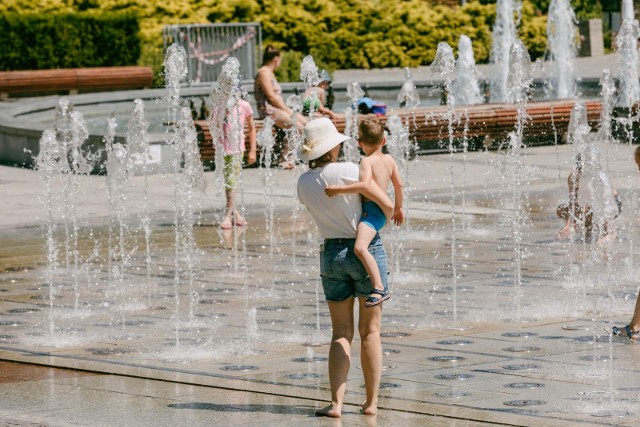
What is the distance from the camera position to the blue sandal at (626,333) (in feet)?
30.3

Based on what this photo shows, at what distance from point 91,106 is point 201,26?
5.80 metres

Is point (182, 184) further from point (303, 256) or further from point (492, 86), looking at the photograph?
point (492, 86)

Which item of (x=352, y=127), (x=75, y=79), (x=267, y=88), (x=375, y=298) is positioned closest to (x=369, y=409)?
(x=375, y=298)

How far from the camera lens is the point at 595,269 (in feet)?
39.8

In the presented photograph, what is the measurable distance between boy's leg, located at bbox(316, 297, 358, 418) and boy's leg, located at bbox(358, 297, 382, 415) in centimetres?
9

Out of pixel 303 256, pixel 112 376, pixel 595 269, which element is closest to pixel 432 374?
pixel 112 376

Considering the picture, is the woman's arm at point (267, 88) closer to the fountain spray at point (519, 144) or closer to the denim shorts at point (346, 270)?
the fountain spray at point (519, 144)

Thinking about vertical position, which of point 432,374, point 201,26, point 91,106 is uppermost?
point 201,26

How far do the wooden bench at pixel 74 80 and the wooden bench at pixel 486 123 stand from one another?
10.6 m

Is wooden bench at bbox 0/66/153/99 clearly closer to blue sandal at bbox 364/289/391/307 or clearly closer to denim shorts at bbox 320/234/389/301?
denim shorts at bbox 320/234/389/301

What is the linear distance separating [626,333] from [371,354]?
2441 millimetres

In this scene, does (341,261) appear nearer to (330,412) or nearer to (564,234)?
(330,412)

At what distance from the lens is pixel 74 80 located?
98.3ft

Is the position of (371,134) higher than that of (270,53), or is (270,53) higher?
(270,53)
